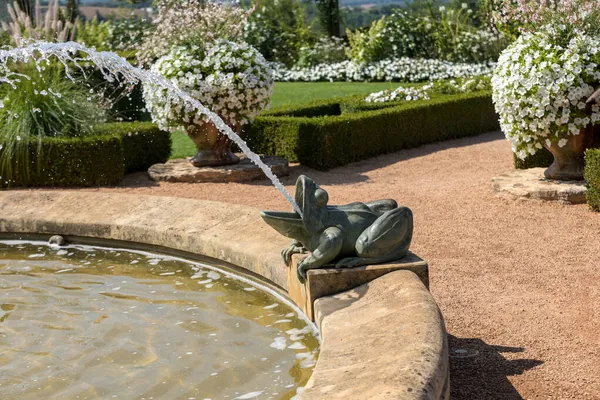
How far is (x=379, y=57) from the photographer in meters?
21.1

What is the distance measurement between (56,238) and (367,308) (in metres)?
3.15

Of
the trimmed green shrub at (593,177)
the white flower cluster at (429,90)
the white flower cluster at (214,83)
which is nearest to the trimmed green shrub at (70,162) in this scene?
the white flower cluster at (214,83)

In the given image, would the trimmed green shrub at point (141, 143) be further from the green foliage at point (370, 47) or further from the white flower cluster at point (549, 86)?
the green foliage at point (370, 47)

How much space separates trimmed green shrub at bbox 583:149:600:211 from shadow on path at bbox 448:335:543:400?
3.28 meters

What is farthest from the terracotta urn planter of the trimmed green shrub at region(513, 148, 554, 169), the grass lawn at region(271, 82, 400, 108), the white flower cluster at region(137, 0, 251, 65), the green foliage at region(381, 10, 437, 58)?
the green foliage at region(381, 10, 437, 58)

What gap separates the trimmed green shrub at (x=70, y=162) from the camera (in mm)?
9258

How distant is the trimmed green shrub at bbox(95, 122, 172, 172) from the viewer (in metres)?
9.99

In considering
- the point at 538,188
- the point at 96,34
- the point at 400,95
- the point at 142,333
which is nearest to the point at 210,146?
the point at 538,188

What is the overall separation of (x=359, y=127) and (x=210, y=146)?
1959 mm

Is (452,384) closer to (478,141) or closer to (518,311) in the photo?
(518,311)

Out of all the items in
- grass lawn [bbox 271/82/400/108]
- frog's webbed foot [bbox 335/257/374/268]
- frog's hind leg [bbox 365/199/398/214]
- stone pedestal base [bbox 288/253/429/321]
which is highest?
frog's hind leg [bbox 365/199/398/214]

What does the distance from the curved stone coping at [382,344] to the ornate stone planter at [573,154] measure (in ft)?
14.4

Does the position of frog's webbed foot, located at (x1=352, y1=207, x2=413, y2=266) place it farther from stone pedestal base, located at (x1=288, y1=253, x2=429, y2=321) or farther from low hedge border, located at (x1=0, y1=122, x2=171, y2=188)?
low hedge border, located at (x1=0, y1=122, x2=171, y2=188)

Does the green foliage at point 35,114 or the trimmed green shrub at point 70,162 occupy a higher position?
the green foliage at point 35,114
